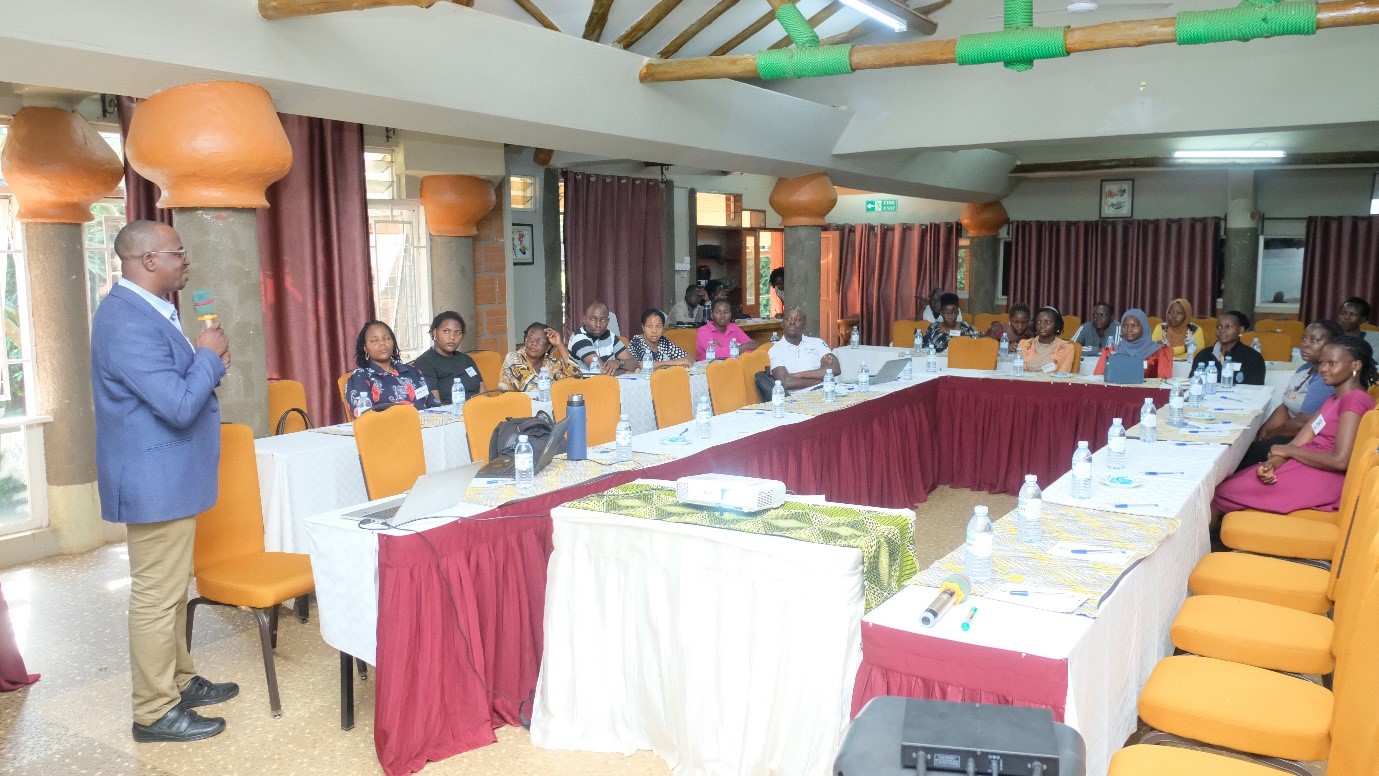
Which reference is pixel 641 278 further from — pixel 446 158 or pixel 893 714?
pixel 893 714

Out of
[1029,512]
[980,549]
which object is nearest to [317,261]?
[1029,512]

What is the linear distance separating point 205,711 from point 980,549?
263 cm

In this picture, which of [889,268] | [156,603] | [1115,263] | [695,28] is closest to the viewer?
[156,603]

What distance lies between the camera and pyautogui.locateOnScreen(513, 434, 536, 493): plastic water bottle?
343 centimetres

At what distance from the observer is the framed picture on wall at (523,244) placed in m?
9.02

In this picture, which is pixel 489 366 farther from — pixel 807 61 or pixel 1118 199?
pixel 1118 199

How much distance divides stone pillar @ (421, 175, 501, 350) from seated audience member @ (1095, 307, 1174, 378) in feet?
15.6

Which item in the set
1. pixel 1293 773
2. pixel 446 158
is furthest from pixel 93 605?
pixel 1293 773

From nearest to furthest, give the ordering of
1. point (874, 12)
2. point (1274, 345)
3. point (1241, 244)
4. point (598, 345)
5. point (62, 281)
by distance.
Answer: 1. point (62, 281)
2. point (874, 12)
3. point (598, 345)
4. point (1274, 345)
5. point (1241, 244)

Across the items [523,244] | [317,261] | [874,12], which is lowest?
[317,261]

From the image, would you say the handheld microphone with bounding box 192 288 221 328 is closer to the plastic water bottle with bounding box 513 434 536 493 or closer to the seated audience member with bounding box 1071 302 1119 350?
the plastic water bottle with bounding box 513 434 536 493

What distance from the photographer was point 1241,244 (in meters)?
11.7

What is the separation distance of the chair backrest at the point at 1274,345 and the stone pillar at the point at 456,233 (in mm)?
6358

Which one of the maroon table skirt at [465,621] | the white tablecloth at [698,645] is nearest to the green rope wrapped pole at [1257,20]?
the maroon table skirt at [465,621]
